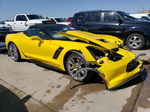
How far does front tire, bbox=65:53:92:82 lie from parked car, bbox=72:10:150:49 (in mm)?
4033

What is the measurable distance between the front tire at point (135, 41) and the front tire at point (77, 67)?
13.4 feet

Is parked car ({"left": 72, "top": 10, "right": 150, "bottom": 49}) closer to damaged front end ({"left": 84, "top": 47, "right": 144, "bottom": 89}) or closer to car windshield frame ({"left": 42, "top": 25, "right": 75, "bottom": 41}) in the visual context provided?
car windshield frame ({"left": 42, "top": 25, "right": 75, "bottom": 41})

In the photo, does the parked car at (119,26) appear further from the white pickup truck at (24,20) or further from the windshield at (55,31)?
the white pickup truck at (24,20)

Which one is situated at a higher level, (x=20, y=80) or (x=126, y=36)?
(x=126, y=36)

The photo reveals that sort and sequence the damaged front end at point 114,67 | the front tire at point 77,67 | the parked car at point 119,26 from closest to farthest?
the damaged front end at point 114,67
the front tire at point 77,67
the parked car at point 119,26

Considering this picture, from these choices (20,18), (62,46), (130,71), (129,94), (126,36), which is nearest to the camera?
(129,94)

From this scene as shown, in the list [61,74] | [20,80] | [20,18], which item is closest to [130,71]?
[61,74]

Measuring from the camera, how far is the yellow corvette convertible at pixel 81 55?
3.38m

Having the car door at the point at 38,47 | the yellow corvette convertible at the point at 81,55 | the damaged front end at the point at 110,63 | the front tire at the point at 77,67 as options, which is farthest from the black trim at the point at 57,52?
the damaged front end at the point at 110,63

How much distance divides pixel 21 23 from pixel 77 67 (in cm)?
1022

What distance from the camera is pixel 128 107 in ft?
9.29

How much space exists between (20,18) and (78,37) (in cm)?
1008

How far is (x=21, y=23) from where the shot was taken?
12.8m

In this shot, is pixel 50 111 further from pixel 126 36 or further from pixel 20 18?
pixel 20 18
